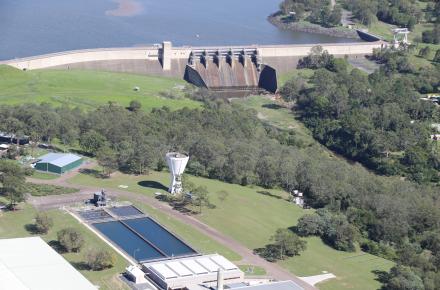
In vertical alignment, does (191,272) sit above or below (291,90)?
below

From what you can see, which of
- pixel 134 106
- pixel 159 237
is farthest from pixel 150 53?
pixel 159 237

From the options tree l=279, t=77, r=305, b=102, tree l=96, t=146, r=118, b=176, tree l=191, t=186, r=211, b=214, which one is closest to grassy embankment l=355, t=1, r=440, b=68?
tree l=279, t=77, r=305, b=102

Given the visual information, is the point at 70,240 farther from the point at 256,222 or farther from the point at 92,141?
the point at 92,141

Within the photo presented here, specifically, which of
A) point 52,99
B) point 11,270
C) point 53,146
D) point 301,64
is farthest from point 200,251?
point 301,64

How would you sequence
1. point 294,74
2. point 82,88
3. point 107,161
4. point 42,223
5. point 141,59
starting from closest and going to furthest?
point 42,223
point 107,161
point 82,88
point 141,59
point 294,74

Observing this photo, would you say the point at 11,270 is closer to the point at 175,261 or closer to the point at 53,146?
the point at 175,261

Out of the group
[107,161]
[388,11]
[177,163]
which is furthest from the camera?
[388,11]

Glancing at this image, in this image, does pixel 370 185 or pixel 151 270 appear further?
pixel 370 185
